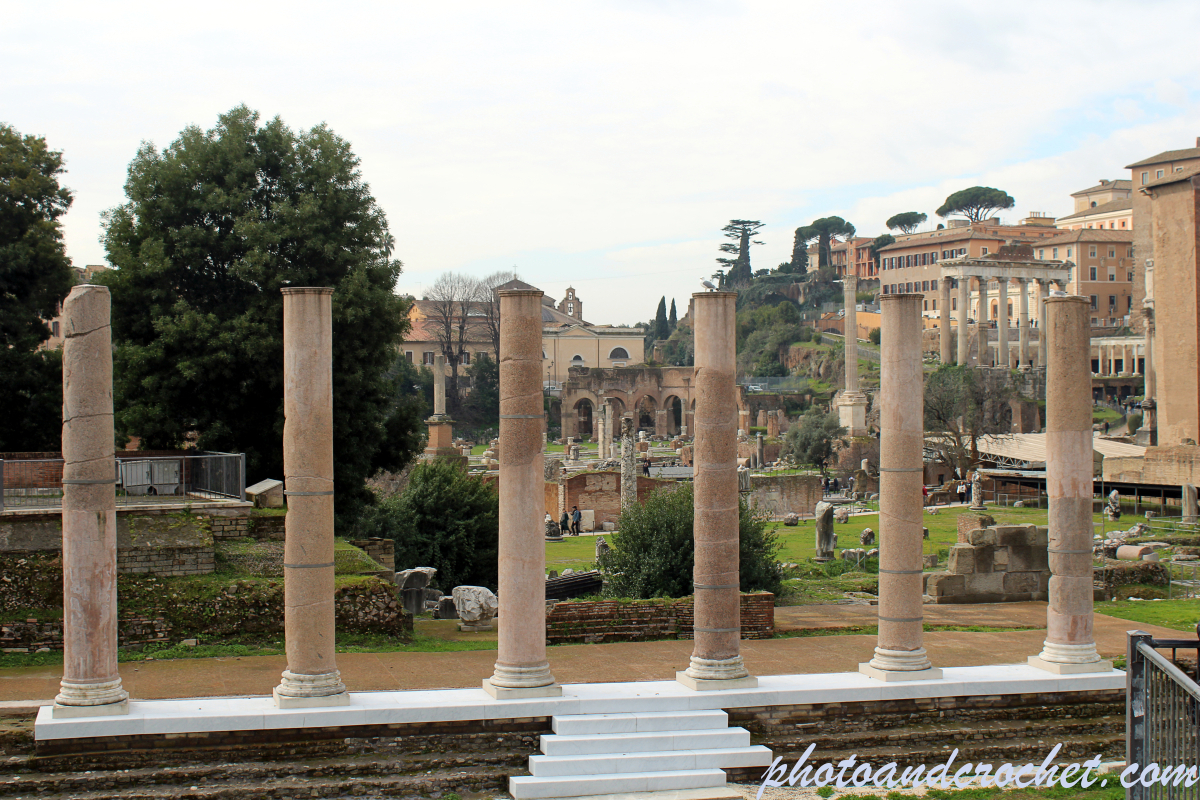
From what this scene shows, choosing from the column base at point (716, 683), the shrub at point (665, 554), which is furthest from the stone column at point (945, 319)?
the column base at point (716, 683)

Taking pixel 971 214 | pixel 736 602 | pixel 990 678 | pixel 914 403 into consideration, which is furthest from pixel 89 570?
pixel 971 214

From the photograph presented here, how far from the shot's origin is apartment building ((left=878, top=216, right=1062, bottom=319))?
81438 mm

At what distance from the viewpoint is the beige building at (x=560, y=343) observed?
72250 millimetres

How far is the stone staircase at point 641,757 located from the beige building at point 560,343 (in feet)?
209

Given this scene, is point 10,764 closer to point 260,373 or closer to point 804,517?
point 260,373

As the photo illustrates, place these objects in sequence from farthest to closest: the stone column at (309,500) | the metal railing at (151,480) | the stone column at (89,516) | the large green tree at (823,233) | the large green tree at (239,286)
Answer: the large green tree at (823,233) < the large green tree at (239,286) < the metal railing at (151,480) < the stone column at (309,500) < the stone column at (89,516)

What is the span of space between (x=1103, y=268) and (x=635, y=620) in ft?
250

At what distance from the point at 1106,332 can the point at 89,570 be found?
249 feet

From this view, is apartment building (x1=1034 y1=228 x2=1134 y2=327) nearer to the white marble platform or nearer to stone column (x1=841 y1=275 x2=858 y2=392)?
stone column (x1=841 y1=275 x2=858 y2=392)

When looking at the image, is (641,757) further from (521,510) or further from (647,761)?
(521,510)

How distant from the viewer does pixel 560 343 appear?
7794cm

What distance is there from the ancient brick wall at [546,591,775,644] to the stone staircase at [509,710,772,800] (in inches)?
127

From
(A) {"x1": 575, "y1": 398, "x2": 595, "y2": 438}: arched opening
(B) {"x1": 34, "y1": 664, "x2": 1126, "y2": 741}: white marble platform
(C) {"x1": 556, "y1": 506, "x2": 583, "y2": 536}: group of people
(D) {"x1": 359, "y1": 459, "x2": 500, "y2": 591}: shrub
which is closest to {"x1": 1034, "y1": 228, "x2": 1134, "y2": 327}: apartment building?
(A) {"x1": 575, "y1": 398, "x2": 595, "y2": 438}: arched opening

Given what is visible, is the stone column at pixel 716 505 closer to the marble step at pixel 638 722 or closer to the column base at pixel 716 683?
the column base at pixel 716 683
